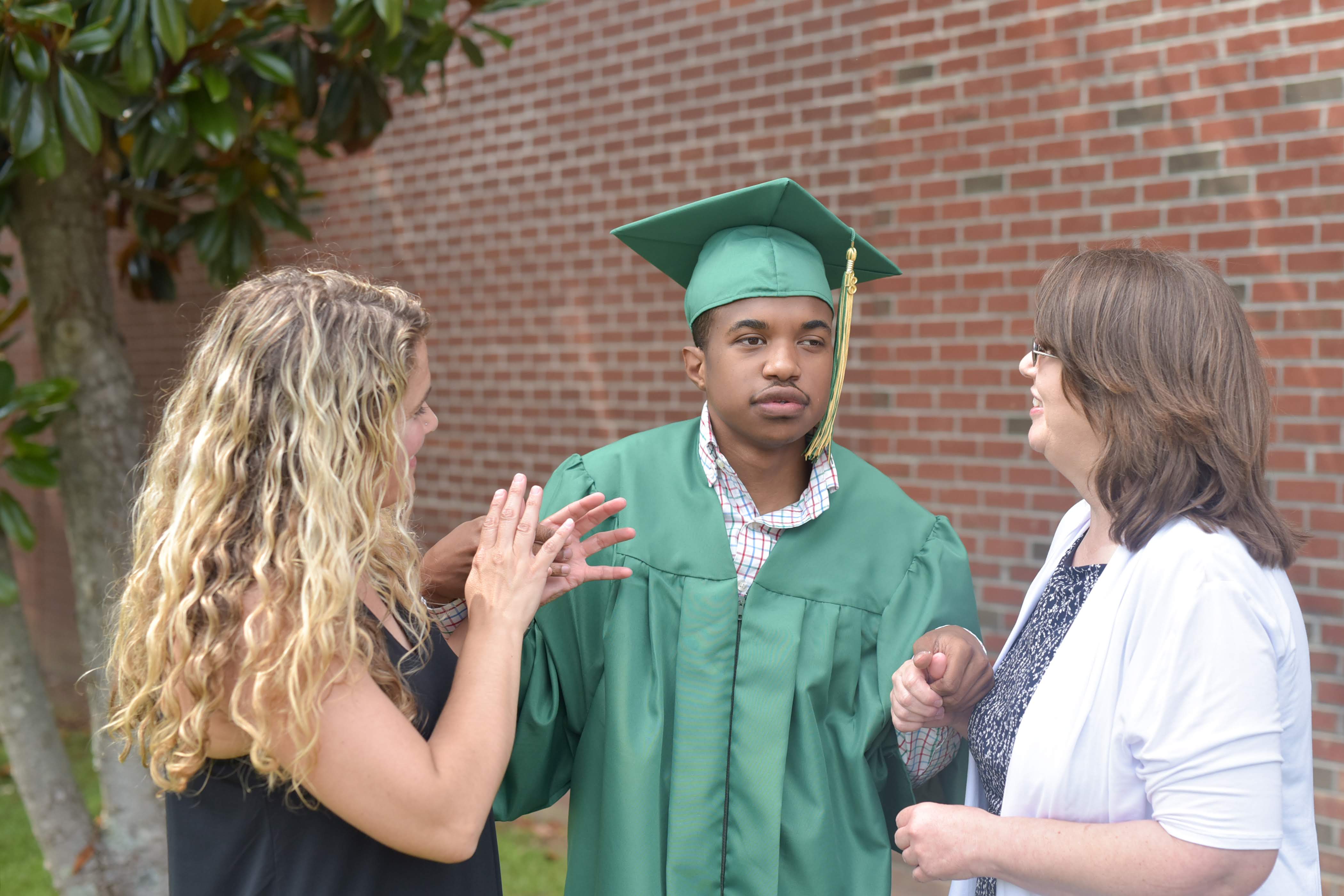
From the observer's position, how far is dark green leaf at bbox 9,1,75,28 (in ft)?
8.14

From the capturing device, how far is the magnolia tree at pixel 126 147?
2740mm

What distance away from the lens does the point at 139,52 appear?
273 centimetres

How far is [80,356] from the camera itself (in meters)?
3.42

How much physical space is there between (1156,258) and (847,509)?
2.50ft

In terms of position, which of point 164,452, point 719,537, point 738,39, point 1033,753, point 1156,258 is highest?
point 738,39

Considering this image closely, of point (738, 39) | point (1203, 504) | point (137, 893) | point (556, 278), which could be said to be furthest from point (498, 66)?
point (1203, 504)

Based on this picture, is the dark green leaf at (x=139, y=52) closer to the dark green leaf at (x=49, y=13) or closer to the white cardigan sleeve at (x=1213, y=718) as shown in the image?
the dark green leaf at (x=49, y=13)

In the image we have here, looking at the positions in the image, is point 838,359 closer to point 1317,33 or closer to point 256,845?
point 256,845

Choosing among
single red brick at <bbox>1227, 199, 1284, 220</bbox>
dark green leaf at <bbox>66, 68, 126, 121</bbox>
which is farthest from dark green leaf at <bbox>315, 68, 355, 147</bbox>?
single red brick at <bbox>1227, 199, 1284, 220</bbox>

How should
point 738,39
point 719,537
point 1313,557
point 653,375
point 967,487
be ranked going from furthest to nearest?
point 653,375
point 738,39
point 967,487
point 1313,557
point 719,537

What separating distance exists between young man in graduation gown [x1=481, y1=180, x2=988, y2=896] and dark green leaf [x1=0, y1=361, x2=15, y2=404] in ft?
6.28

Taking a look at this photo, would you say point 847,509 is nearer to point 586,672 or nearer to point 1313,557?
point 586,672

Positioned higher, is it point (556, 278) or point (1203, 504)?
point (556, 278)

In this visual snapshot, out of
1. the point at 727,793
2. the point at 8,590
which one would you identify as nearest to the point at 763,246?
the point at 727,793
